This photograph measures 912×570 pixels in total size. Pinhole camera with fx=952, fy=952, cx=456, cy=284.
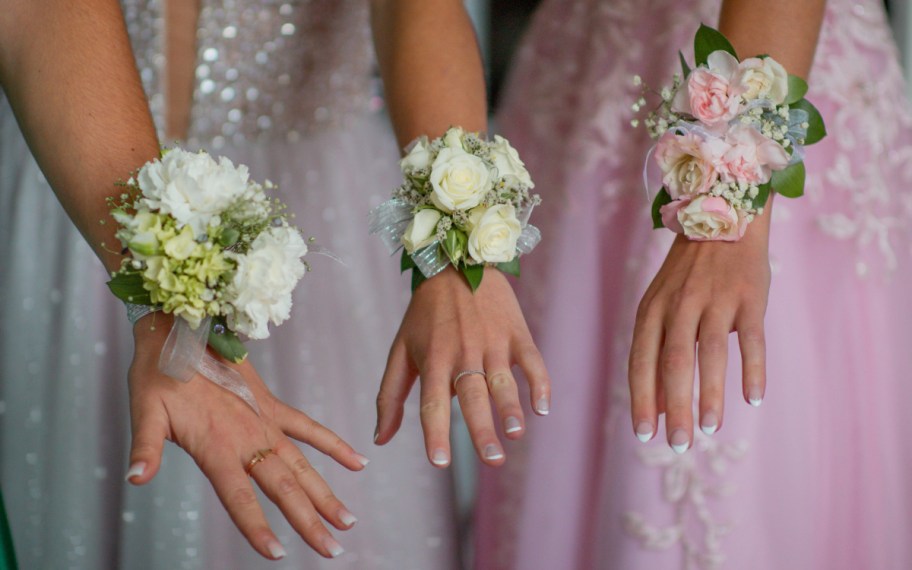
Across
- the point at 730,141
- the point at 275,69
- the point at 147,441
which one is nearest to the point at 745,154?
the point at 730,141

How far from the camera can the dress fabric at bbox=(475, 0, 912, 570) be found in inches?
46.6

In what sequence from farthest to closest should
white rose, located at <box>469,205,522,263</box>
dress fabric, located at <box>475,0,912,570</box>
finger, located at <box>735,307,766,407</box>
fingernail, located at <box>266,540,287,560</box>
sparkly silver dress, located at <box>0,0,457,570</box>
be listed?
sparkly silver dress, located at <box>0,0,457,570</box> → dress fabric, located at <box>475,0,912,570</box> → white rose, located at <box>469,205,522,263</box> → finger, located at <box>735,307,766,407</box> → fingernail, located at <box>266,540,287,560</box>

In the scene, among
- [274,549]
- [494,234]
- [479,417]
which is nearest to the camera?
[274,549]

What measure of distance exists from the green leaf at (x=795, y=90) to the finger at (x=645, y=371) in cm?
28

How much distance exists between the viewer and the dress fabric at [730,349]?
118 centimetres

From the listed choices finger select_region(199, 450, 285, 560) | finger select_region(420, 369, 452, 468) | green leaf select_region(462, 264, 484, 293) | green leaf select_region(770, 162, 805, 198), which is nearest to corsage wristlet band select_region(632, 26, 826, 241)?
green leaf select_region(770, 162, 805, 198)

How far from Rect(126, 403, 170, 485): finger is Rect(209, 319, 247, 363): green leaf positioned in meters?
0.08

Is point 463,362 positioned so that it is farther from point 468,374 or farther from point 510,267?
point 510,267

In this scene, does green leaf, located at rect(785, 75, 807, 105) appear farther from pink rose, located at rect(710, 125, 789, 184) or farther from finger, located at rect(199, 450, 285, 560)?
finger, located at rect(199, 450, 285, 560)

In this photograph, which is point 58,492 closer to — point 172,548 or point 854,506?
point 172,548

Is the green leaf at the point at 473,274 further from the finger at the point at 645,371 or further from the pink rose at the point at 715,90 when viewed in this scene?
→ the pink rose at the point at 715,90

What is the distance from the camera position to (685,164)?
107 cm

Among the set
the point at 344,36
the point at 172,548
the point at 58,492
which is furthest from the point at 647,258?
the point at 58,492

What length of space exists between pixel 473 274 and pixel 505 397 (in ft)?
0.55
